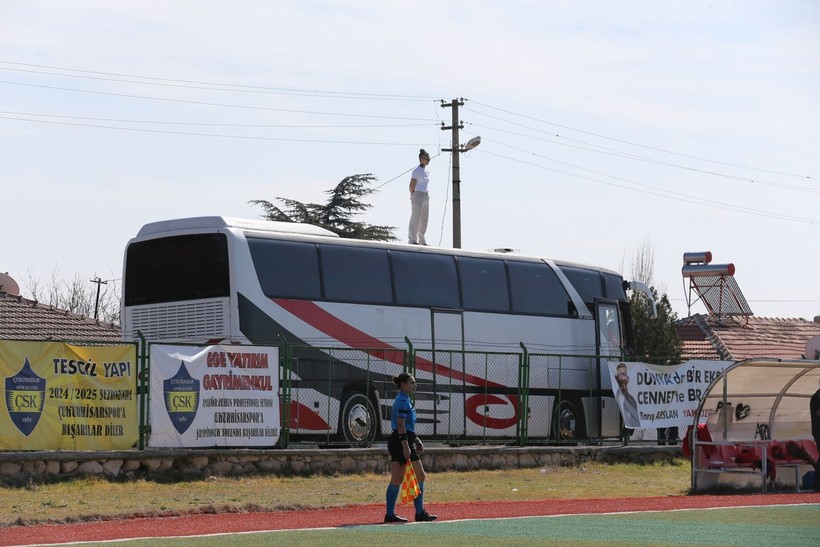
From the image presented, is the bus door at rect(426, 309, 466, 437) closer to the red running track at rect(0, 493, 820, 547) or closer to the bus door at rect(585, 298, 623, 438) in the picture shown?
the bus door at rect(585, 298, 623, 438)

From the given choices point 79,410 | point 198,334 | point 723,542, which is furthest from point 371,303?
point 723,542

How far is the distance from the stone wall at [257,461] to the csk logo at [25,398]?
1.50 feet

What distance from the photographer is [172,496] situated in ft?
62.0

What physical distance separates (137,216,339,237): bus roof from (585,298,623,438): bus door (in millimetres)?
7067

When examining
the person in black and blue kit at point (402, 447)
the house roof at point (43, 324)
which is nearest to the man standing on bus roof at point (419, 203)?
the house roof at point (43, 324)

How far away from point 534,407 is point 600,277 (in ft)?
13.2

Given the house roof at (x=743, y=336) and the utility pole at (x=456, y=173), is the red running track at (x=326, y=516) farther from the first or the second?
the house roof at (x=743, y=336)

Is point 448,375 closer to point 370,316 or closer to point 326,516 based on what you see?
point 370,316

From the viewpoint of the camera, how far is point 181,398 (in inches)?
837

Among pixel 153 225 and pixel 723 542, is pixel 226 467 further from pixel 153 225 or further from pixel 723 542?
pixel 723 542

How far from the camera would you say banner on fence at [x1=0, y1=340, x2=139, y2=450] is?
19469mm

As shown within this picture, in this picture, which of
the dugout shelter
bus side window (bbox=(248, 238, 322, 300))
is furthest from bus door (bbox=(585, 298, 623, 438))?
bus side window (bbox=(248, 238, 322, 300))

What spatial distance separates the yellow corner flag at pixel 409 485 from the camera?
626 inches

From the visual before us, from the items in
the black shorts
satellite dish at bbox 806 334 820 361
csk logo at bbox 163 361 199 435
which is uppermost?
satellite dish at bbox 806 334 820 361
